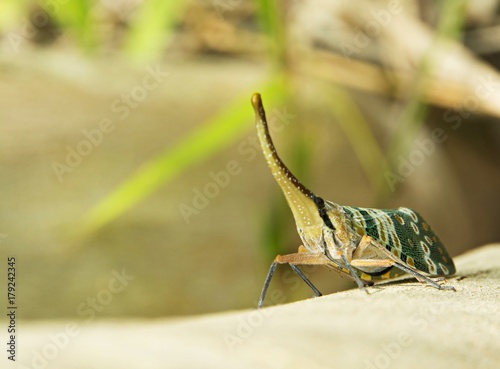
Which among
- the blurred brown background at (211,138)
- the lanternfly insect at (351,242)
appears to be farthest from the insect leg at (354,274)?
the blurred brown background at (211,138)

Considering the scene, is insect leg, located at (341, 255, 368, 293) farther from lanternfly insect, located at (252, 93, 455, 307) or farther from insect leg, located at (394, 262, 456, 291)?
insect leg, located at (394, 262, 456, 291)

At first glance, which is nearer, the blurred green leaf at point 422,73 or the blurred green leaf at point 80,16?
the blurred green leaf at point 422,73

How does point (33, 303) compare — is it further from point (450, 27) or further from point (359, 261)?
point (450, 27)

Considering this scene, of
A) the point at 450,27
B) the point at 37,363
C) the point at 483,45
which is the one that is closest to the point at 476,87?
the point at 450,27

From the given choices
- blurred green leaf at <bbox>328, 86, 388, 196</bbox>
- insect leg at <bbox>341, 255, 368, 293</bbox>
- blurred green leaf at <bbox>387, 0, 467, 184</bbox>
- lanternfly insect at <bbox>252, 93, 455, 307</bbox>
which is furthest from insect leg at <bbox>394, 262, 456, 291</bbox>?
blurred green leaf at <bbox>328, 86, 388, 196</bbox>

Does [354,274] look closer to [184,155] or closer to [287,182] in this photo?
[287,182]

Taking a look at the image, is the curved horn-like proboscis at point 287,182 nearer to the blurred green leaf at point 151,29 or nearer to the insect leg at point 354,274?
the insect leg at point 354,274

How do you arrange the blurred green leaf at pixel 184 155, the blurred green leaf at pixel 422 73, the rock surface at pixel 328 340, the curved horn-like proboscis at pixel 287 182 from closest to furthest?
the rock surface at pixel 328 340
the curved horn-like proboscis at pixel 287 182
the blurred green leaf at pixel 184 155
the blurred green leaf at pixel 422 73
